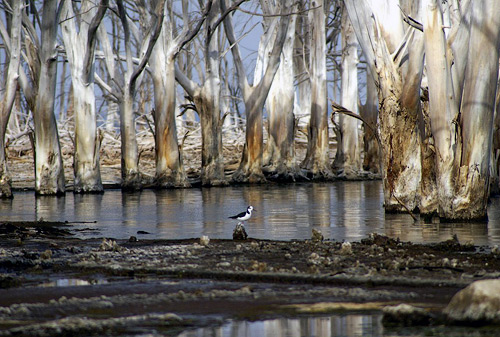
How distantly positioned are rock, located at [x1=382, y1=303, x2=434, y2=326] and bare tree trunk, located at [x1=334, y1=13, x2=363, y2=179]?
76.0ft

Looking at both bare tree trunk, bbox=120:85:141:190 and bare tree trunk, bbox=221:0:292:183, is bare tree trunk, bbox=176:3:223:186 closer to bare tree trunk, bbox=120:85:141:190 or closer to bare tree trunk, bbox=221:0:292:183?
bare tree trunk, bbox=221:0:292:183

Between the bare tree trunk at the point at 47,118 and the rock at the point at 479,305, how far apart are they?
49.9ft

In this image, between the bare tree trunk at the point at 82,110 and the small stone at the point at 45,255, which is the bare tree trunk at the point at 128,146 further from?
the small stone at the point at 45,255

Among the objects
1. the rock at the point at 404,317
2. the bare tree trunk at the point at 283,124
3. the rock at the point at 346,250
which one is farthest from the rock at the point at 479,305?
the bare tree trunk at the point at 283,124

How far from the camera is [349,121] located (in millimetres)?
29562

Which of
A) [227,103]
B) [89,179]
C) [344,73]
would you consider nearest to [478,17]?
[89,179]

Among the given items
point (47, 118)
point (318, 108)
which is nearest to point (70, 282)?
point (47, 118)

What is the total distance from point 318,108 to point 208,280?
21.9 meters

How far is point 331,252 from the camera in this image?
7426mm

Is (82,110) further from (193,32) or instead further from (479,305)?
(479,305)

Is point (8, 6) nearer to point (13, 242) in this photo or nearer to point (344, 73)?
point (13, 242)

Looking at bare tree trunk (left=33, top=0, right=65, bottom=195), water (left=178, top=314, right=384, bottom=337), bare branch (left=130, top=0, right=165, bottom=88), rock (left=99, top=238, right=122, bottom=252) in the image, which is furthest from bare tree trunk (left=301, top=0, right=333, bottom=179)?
water (left=178, top=314, right=384, bottom=337)

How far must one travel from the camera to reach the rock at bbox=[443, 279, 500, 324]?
4.60 m

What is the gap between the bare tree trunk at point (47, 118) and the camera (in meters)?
18.5
